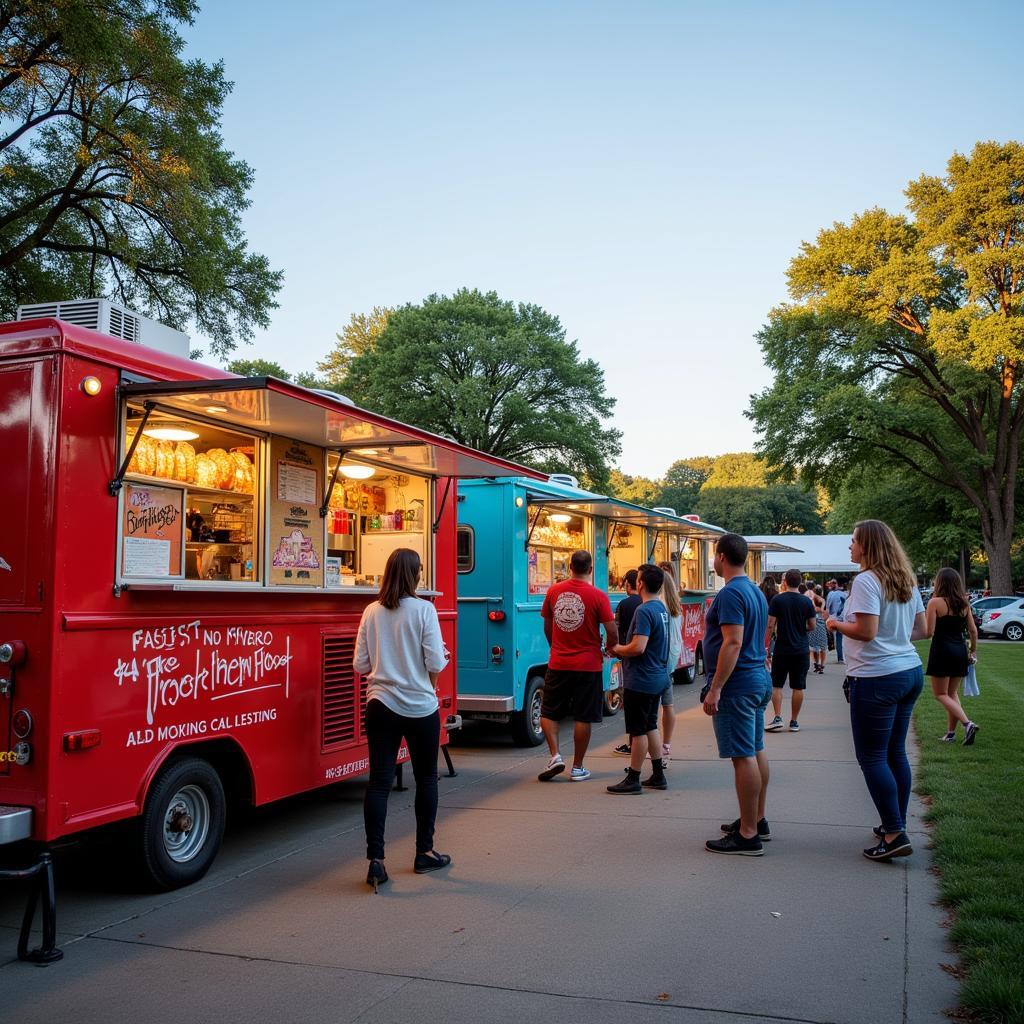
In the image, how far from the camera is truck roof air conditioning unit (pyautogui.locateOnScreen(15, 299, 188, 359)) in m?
5.45

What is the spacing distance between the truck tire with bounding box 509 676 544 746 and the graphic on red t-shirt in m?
2.23

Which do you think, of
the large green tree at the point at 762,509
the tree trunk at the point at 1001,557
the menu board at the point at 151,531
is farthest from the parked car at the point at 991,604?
the large green tree at the point at 762,509

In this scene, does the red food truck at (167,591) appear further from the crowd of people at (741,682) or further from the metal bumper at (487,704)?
the metal bumper at (487,704)

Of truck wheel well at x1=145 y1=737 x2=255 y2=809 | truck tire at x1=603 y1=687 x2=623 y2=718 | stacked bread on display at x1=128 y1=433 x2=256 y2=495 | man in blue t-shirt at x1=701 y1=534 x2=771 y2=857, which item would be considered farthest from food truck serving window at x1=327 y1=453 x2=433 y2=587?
truck tire at x1=603 y1=687 x2=623 y2=718

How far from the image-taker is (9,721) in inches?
180

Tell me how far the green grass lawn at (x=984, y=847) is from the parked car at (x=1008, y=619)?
67.1 ft

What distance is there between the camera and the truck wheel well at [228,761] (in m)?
5.54

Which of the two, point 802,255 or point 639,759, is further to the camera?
point 802,255

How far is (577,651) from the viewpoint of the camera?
27.0 ft

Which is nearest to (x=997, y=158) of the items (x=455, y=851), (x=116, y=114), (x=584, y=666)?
(x=116, y=114)

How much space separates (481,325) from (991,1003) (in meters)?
37.8

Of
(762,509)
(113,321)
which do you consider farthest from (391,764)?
(762,509)

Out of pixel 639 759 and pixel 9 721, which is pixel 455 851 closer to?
pixel 639 759

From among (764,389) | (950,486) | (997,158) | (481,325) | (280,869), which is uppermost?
(997,158)
